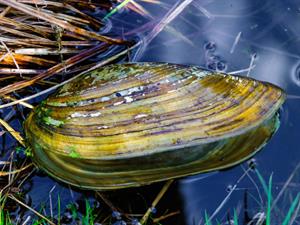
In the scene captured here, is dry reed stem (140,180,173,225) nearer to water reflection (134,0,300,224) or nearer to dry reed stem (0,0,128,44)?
water reflection (134,0,300,224)

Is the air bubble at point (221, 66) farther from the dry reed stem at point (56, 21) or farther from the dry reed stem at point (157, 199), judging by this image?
the dry reed stem at point (157, 199)

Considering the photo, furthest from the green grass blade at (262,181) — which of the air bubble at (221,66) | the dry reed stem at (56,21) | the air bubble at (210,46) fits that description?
the dry reed stem at (56,21)

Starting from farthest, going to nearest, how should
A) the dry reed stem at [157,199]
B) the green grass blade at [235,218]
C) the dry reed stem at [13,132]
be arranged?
1. the dry reed stem at [13,132]
2. the dry reed stem at [157,199]
3. the green grass blade at [235,218]

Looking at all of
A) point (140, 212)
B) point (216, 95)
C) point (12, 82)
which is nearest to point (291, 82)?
point (216, 95)

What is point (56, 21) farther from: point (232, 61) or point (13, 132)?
point (232, 61)

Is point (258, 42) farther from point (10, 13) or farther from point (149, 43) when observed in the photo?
point (10, 13)

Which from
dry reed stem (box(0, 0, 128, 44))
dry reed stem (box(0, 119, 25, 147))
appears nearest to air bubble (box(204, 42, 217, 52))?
dry reed stem (box(0, 0, 128, 44))
